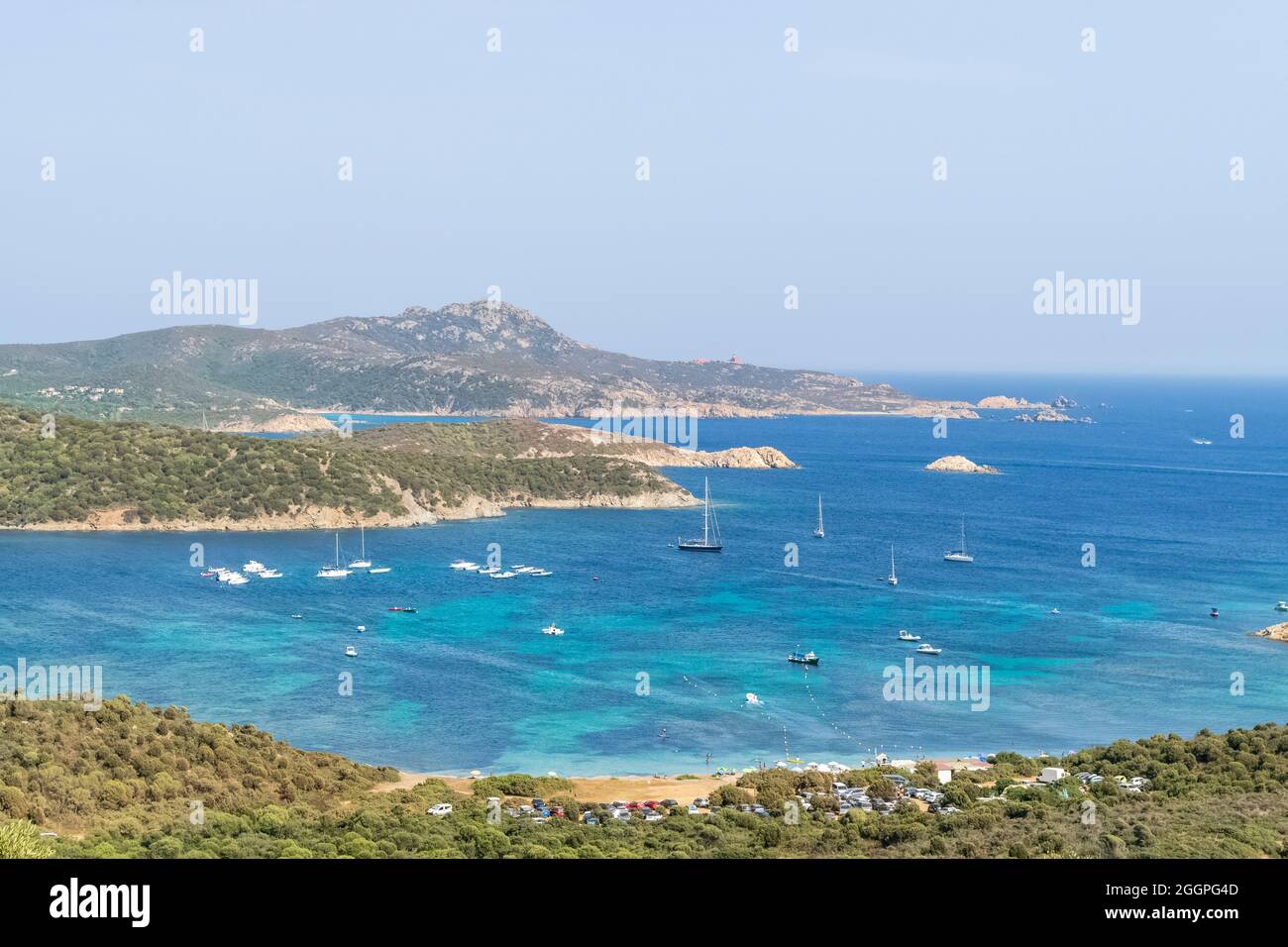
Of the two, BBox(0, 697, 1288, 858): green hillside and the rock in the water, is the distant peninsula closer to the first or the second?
the rock in the water

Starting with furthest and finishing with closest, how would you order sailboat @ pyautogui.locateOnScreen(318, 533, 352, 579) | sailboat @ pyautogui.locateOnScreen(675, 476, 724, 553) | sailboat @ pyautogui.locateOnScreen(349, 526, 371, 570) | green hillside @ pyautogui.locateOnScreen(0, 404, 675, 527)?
green hillside @ pyautogui.locateOnScreen(0, 404, 675, 527)
sailboat @ pyautogui.locateOnScreen(675, 476, 724, 553)
sailboat @ pyautogui.locateOnScreen(349, 526, 371, 570)
sailboat @ pyautogui.locateOnScreen(318, 533, 352, 579)

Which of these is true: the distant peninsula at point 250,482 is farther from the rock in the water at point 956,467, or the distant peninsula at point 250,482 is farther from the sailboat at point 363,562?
the rock in the water at point 956,467

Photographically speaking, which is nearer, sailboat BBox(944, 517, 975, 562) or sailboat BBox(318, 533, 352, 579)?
sailboat BBox(318, 533, 352, 579)

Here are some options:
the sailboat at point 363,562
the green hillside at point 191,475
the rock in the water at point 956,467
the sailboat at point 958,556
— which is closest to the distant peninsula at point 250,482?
the green hillside at point 191,475

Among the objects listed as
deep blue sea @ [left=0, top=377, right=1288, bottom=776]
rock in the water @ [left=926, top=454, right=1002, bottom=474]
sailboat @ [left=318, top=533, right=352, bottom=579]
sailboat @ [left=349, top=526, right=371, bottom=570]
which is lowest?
deep blue sea @ [left=0, top=377, right=1288, bottom=776]

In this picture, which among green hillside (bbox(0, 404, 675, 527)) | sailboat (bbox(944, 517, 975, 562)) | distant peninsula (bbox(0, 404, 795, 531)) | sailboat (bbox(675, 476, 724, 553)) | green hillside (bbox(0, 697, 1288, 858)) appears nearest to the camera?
green hillside (bbox(0, 697, 1288, 858))

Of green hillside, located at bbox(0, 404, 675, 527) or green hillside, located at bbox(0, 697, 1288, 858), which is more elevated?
green hillside, located at bbox(0, 404, 675, 527)

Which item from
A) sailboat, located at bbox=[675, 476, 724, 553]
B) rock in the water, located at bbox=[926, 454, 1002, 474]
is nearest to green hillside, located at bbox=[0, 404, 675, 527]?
sailboat, located at bbox=[675, 476, 724, 553]

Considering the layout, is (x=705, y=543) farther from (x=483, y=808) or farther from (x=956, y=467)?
(x=956, y=467)

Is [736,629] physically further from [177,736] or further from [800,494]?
[800,494]
